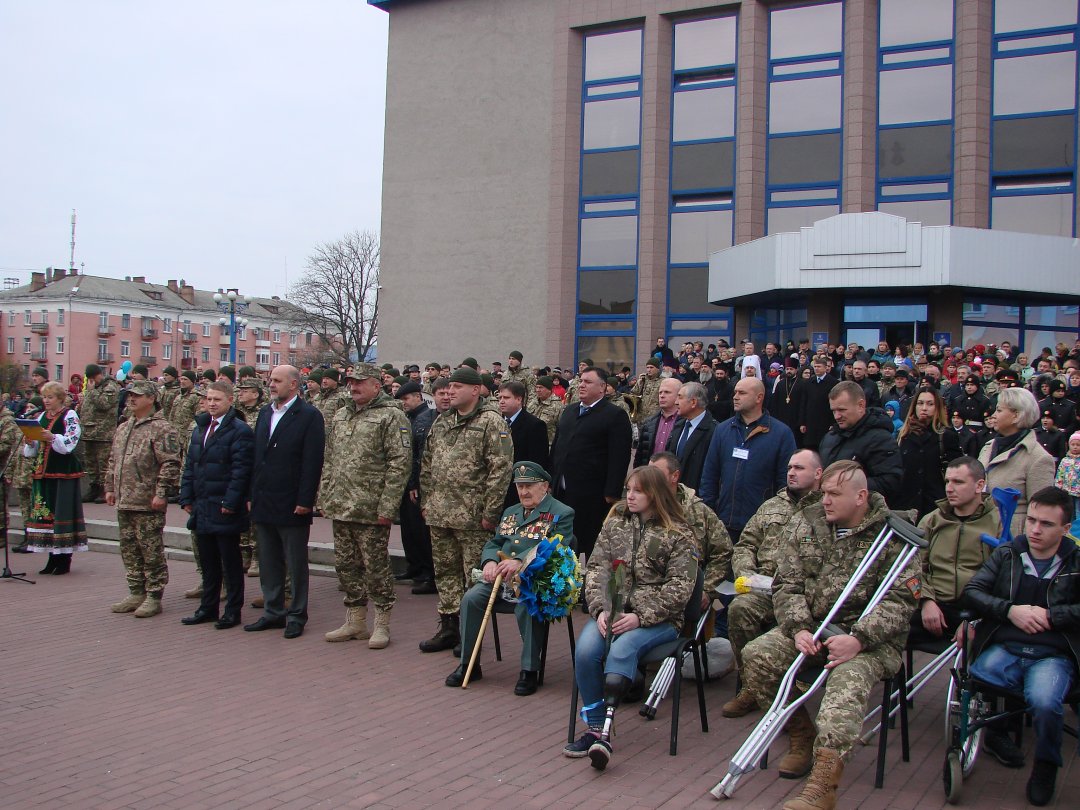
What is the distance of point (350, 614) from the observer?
784 centimetres

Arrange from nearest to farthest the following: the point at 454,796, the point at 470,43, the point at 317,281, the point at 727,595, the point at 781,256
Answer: the point at 454,796, the point at 727,595, the point at 781,256, the point at 470,43, the point at 317,281

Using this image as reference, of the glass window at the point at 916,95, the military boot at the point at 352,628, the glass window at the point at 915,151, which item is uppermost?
the glass window at the point at 916,95

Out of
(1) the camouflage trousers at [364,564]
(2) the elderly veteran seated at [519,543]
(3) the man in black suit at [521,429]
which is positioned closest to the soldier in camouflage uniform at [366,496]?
(1) the camouflage trousers at [364,564]

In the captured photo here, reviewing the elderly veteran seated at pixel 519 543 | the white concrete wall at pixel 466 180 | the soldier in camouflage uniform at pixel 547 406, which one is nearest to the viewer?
the elderly veteran seated at pixel 519 543

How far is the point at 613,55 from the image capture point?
29000 mm

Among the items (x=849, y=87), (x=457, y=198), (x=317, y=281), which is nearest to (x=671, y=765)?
(x=849, y=87)

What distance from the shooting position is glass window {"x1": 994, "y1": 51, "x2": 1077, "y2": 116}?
2414 cm

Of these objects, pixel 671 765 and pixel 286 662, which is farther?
pixel 286 662

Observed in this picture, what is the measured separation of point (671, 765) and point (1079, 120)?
81.8ft

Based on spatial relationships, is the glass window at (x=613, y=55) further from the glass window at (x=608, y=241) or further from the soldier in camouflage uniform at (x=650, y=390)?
the soldier in camouflage uniform at (x=650, y=390)

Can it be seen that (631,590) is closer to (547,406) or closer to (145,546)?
(145,546)

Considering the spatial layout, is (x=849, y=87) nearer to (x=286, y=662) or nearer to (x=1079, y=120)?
(x=1079, y=120)

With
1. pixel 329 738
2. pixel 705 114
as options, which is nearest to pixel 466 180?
pixel 705 114

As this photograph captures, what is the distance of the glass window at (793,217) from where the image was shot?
26.5m
